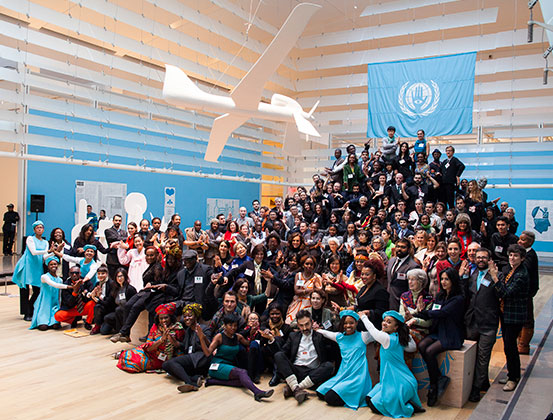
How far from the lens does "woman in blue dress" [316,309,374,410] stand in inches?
178

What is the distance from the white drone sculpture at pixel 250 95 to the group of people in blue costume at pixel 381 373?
3.18 m

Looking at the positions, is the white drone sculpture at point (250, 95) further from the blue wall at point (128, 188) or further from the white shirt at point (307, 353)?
the blue wall at point (128, 188)

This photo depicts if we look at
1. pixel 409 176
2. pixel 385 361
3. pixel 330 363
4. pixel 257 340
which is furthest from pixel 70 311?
pixel 409 176

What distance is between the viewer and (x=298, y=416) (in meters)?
4.27

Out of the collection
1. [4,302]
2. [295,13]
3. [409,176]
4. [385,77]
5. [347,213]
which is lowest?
[4,302]

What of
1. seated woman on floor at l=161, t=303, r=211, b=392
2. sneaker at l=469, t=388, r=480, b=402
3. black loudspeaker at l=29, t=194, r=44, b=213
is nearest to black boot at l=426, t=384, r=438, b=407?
sneaker at l=469, t=388, r=480, b=402

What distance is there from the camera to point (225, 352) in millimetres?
5145

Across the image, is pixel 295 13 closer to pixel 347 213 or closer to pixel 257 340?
pixel 257 340

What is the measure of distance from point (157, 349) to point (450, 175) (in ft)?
21.8

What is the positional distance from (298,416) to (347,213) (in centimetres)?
481

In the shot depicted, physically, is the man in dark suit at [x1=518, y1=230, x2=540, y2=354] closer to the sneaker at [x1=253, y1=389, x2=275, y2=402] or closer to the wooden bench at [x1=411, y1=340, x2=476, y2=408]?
the wooden bench at [x1=411, y1=340, x2=476, y2=408]

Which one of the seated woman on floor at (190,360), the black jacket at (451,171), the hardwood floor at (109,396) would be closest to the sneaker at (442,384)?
the hardwood floor at (109,396)

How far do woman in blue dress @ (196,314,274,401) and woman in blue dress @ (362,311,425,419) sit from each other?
1403 mm

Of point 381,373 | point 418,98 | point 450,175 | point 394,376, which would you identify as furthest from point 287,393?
point 418,98
